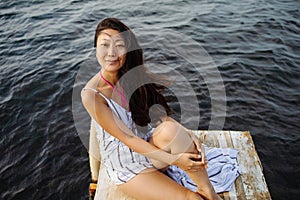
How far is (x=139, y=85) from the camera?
3.06 meters

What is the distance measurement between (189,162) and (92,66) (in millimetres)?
4420

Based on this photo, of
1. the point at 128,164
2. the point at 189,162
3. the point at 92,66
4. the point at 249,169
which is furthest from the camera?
the point at 92,66

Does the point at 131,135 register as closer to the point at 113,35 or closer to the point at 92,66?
the point at 113,35

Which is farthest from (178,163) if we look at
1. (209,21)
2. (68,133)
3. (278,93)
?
(209,21)

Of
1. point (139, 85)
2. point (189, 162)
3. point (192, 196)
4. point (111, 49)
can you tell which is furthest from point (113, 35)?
point (192, 196)

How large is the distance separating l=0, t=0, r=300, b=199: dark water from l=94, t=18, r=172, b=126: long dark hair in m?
1.74

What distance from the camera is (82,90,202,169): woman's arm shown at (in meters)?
2.74

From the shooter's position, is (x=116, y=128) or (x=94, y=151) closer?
(x=116, y=128)

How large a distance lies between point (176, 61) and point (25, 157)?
3.44 meters

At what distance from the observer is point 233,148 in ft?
11.7

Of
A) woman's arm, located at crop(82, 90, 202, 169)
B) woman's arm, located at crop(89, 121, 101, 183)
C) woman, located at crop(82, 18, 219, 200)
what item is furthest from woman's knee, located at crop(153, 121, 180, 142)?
woman's arm, located at crop(89, 121, 101, 183)

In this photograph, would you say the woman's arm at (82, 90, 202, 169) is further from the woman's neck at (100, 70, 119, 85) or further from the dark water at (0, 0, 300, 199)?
the dark water at (0, 0, 300, 199)

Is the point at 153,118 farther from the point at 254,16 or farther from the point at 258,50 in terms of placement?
the point at 254,16

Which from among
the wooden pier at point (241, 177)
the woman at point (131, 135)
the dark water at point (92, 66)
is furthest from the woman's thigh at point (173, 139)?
the dark water at point (92, 66)
